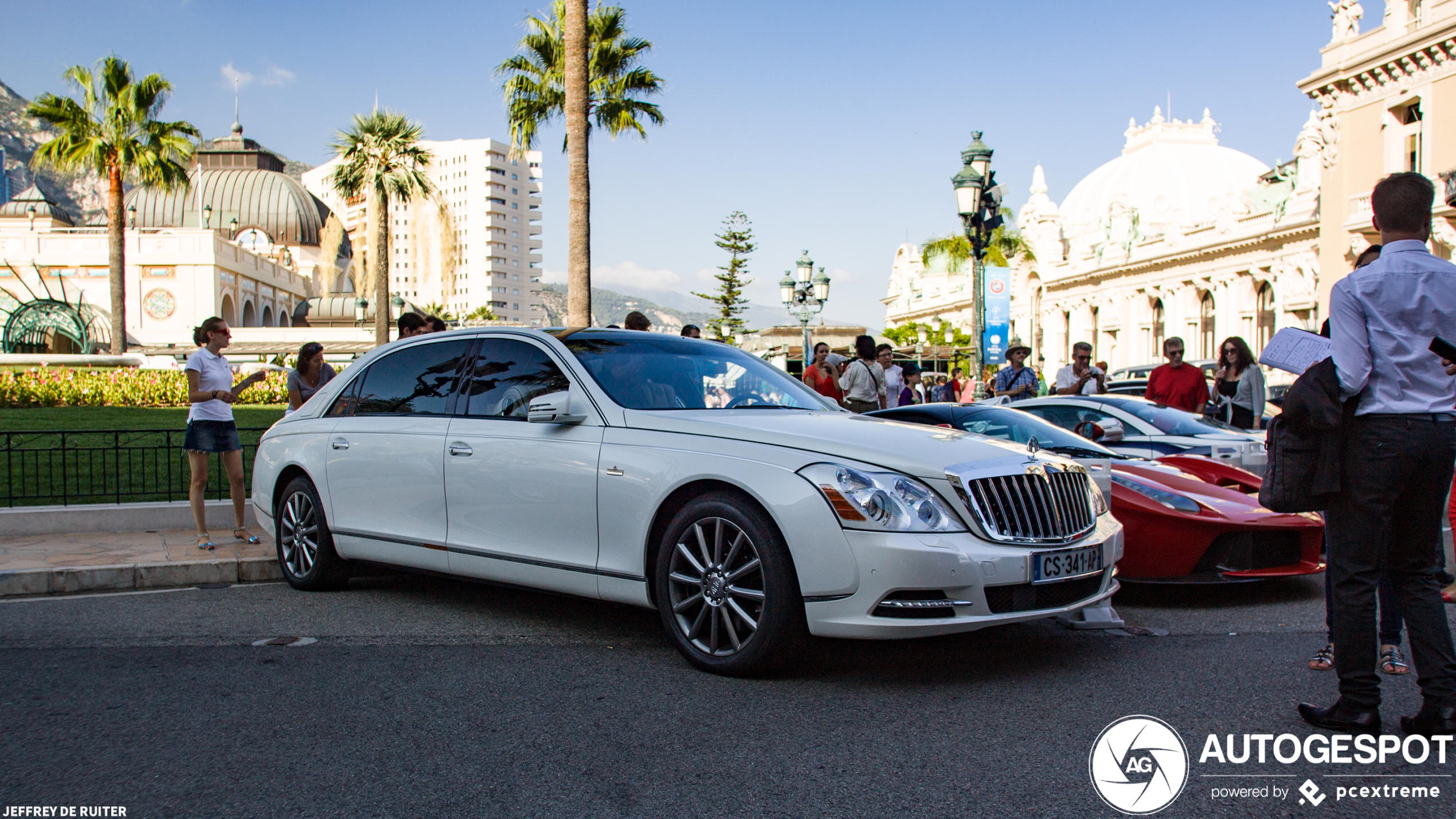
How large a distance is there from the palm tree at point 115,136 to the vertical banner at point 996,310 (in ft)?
88.1

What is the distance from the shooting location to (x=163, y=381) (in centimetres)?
3141

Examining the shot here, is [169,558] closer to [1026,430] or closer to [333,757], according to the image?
[333,757]

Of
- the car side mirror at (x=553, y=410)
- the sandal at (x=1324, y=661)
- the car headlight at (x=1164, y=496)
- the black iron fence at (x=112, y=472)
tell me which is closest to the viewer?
the sandal at (x=1324, y=661)

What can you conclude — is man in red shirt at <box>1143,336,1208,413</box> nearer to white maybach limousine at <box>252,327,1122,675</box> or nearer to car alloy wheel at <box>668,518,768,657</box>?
white maybach limousine at <box>252,327,1122,675</box>

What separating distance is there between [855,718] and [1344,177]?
129 feet

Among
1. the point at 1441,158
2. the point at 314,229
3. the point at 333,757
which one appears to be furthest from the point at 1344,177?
the point at 314,229

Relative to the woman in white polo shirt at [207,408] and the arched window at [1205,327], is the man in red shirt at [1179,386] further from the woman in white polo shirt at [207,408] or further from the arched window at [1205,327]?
the arched window at [1205,327]

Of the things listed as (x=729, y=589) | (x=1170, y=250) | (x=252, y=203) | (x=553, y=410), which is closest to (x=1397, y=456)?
(x=729, y=589)

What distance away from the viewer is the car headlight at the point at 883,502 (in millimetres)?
4129

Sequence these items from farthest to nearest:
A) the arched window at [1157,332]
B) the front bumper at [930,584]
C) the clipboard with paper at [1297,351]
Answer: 1. the arched window at [1157,332]
2. the front bumper at [930,584]
3. the clipboard with paper at [1297,351]

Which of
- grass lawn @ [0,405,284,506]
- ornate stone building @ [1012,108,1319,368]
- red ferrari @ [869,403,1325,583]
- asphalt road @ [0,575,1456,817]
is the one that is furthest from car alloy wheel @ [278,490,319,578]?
ornate stone building @ [1012,108,1319,368]

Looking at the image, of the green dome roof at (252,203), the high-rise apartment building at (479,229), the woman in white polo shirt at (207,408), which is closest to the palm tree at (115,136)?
the woman in white polo shirt at (207,408)

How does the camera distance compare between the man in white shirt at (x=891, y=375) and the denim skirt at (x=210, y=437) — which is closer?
the denim skirt at (x=210, y=437)

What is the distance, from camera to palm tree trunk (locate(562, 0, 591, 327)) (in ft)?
44.5
